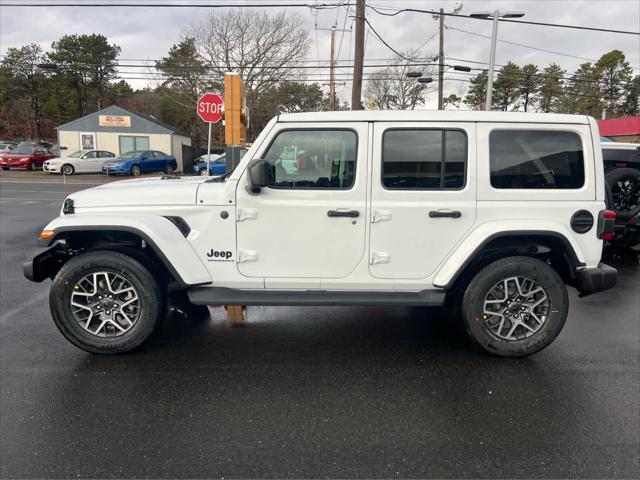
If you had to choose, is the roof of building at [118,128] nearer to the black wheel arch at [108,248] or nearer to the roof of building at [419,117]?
the black wheel arch at [108,248]

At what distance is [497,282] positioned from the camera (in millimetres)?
3748

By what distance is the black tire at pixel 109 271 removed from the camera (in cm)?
369

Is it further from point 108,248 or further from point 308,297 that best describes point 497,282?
point 108,248

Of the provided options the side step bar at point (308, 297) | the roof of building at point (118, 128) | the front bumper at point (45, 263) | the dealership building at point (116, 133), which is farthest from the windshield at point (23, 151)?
the side step bar at point (308, 297)

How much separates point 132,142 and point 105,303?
33627 mm

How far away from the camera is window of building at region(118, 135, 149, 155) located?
34.1 metres

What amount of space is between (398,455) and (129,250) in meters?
2.61

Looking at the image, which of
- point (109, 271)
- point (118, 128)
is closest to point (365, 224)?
point (109, 271)

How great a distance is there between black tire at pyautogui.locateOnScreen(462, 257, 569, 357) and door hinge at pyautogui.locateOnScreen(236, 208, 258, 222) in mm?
1847

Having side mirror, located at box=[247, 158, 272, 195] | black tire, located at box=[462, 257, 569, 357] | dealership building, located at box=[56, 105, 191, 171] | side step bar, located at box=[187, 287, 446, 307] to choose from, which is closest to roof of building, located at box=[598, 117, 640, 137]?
dealership building, located at box=[56, 105, 191, 171]

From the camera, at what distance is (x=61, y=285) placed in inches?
146

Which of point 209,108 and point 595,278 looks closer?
point 595,278

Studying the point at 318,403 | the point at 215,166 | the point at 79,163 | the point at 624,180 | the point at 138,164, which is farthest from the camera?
the point at 215,166

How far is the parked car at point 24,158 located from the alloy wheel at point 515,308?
33.8m
